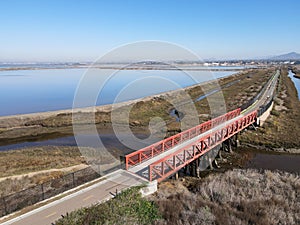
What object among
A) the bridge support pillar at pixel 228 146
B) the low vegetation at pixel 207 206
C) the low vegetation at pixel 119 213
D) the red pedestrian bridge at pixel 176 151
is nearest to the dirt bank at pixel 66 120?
the bridge support pillar at pixel 228 146

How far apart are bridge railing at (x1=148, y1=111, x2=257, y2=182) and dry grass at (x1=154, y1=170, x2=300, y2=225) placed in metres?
0.84

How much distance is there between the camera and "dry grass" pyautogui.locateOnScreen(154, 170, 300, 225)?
975 cm

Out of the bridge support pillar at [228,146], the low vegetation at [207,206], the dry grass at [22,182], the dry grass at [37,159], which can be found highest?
the low vegetation at [207,206]

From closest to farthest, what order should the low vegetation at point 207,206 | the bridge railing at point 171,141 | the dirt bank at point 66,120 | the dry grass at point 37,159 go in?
the low vegetation at point 207,206, the bridge railing at point 171,141, the dry grass at point 37,159, the dirt bank at point 66,120

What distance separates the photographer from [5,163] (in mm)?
18297

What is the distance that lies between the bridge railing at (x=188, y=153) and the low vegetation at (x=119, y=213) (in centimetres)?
220

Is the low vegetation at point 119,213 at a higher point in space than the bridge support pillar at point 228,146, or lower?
higher

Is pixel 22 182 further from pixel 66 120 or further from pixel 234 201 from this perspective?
pixel 66 120

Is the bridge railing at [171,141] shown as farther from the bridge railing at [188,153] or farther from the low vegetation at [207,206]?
the low vegetation at [207,206]

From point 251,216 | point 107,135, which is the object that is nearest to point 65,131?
point 107,135

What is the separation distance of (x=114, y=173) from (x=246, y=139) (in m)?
17.4

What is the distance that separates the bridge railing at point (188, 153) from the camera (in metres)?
13.4

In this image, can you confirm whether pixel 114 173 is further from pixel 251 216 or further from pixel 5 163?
pixel 5 163

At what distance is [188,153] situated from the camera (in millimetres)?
15938
